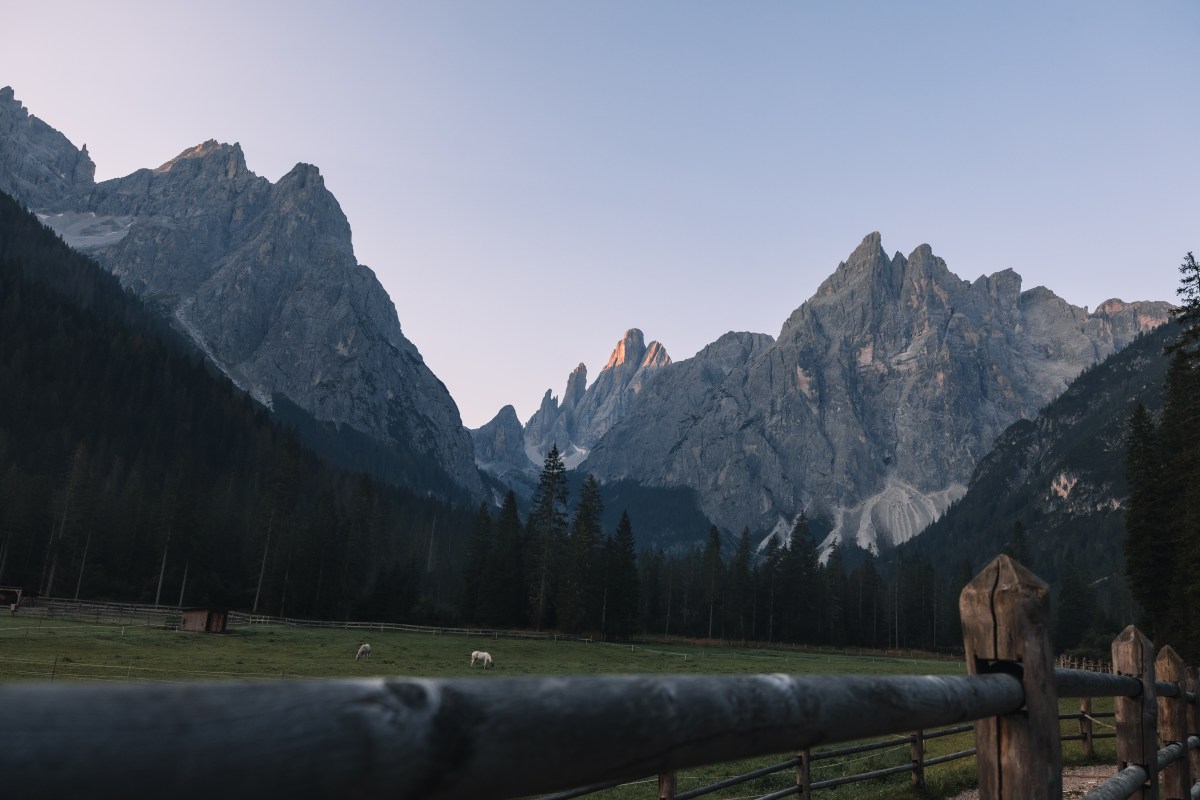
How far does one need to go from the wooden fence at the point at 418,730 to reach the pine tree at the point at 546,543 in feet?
287

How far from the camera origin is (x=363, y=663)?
152 feet

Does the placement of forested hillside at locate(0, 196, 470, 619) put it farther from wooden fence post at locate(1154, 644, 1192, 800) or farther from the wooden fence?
the wooden fence

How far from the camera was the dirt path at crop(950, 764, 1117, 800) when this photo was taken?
16.0 m

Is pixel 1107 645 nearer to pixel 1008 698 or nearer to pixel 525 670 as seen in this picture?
pixel 525 670

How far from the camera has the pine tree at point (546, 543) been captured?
87938 mm

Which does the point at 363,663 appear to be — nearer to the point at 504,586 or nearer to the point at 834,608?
the point at 504,586

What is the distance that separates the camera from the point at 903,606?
415 ft

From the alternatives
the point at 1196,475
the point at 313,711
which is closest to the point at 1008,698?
the point at 313,711

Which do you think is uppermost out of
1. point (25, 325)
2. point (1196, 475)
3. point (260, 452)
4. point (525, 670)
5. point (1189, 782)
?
point (25, 325)

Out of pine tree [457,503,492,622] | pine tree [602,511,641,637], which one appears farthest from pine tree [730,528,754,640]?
pine tree [457,503,492,622]

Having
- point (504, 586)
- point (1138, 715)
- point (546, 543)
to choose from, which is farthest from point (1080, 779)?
point (504, 586)

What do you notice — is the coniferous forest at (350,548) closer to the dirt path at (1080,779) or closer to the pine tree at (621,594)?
the pine tree at (621,594)

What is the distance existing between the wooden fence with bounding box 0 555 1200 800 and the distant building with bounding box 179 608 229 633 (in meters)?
64.8

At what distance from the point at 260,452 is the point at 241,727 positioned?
518ft
